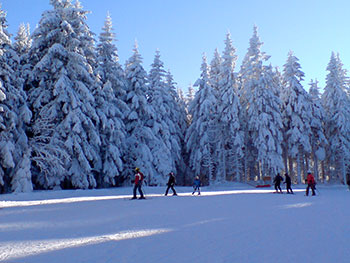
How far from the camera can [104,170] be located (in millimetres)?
26812

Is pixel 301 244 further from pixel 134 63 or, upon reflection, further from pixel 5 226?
pixel 134 63

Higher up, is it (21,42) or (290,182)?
(21,42)

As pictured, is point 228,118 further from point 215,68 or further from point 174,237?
point 174,237

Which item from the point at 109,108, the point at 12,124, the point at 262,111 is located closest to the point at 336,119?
the point at 262,111

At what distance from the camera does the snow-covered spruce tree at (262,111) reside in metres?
37.1

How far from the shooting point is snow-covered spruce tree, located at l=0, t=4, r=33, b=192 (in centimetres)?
2008

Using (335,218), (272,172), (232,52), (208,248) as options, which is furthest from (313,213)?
(232,52)

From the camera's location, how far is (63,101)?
949 inches

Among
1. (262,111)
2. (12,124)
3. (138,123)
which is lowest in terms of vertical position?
(12,124)

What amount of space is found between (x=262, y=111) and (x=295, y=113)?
4693mm

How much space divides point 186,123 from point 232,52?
12541mm

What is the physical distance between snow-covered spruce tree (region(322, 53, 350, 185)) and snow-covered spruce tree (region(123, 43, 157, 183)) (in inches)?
959

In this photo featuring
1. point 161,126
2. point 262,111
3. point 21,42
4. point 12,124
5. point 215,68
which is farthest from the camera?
point 215,68

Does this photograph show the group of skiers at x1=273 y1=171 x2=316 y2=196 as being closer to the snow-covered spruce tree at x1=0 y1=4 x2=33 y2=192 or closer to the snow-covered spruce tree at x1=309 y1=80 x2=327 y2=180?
the snow-covered spruce tree at x1=0 y1=4 x2=33 y2=192
